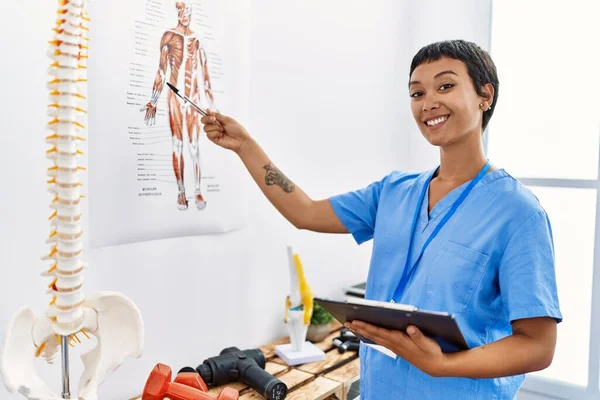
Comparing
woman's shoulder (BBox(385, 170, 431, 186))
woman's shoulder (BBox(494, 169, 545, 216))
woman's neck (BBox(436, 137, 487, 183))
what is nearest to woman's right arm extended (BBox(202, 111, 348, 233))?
woman's shoulder (BBox(385, 170, 431, 186))

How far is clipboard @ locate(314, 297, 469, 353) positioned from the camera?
36.1 inches

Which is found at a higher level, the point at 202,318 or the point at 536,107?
the point at 536,107

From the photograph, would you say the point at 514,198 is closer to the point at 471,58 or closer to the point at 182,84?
the point at 471,58

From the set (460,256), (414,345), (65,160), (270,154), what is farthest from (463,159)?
(65,160)

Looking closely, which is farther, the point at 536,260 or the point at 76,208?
the point at 536,260

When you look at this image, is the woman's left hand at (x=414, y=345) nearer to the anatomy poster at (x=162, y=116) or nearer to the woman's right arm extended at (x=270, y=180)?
the woman's right arm extended at (x=270, y=180)

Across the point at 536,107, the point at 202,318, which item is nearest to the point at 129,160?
the point at 202,318

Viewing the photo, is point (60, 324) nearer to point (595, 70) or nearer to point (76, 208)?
point (76, 208)

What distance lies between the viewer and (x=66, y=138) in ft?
2.79

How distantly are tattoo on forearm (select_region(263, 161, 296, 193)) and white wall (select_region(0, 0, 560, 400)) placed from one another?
0.96ft

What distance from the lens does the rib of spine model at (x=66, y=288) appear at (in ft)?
2.77

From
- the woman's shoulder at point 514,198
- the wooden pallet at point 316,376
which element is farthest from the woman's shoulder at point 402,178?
the wooden pallet at point 316,376

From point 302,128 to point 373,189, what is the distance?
1.83 feet

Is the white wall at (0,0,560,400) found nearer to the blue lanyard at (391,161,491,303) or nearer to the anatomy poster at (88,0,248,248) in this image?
the anatomy poster at (88,0,248,248)
